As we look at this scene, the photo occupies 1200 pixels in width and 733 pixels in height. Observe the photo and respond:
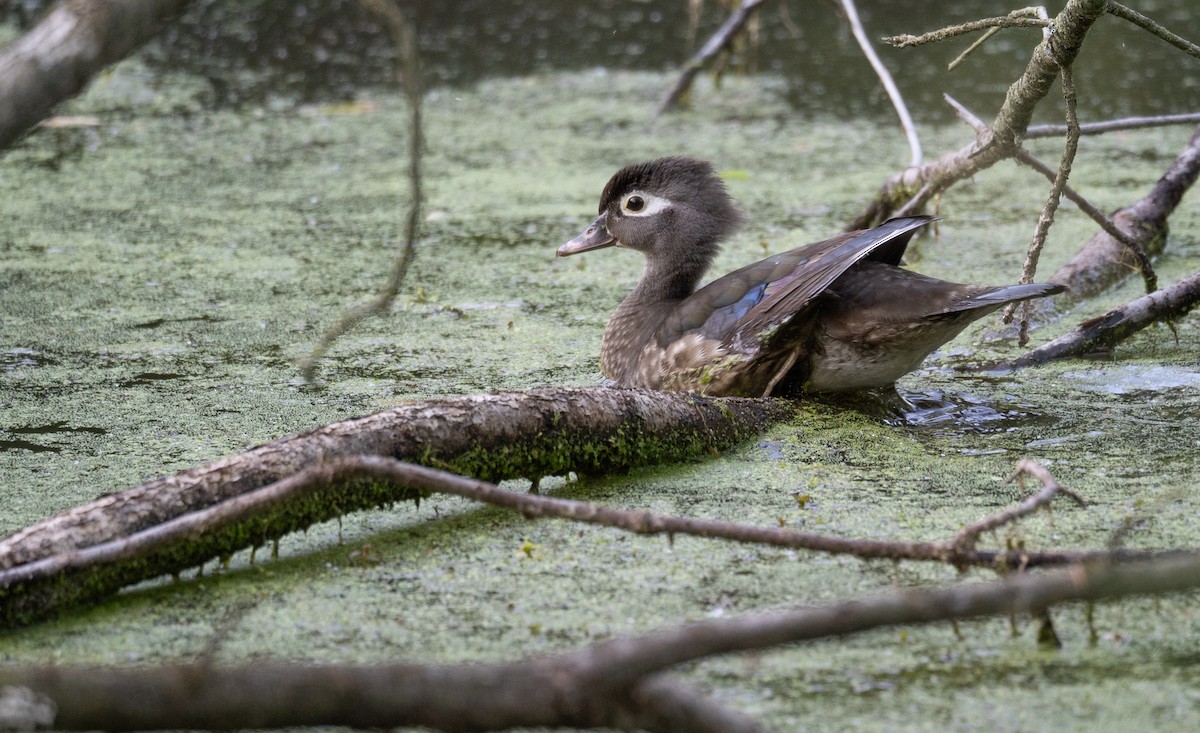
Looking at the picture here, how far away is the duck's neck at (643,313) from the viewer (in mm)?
3764

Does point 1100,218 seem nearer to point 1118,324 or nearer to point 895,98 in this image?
point 1118,324

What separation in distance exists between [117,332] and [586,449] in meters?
2.09

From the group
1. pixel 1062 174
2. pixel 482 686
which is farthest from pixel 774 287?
pixel 482 686

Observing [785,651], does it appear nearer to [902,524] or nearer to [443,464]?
[902,524]

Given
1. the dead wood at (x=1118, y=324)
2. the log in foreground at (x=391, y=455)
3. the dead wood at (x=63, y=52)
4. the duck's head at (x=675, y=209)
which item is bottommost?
the dead wood at (x=1118, y=324)

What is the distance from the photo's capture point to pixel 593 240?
430 cm

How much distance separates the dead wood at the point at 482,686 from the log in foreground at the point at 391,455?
927mm

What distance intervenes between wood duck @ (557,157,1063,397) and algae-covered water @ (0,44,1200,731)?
0.16m

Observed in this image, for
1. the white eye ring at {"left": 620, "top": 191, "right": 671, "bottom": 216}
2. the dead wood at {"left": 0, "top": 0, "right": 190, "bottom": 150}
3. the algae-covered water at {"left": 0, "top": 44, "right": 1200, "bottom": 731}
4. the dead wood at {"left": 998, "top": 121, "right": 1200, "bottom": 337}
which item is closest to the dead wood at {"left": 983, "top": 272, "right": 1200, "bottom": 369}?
the algae-covered water at {"left": 0, "top": 44, "right": 1200, "bottom": 731}

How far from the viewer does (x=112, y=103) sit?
7922mm

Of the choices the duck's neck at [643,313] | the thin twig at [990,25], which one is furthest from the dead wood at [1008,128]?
the duck's neck at [643,313]

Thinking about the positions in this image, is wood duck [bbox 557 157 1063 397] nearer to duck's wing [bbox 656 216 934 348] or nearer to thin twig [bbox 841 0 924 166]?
duck's wing [bbox 656 216 934 348]

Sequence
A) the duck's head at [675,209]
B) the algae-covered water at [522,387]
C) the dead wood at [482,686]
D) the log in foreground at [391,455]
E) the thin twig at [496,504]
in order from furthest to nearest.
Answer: the duck's head at [675,209], the log in foreground at [391,455], the algae-covered water at [522,387], the thin twig at [496,504], the dead wood at [482,686]

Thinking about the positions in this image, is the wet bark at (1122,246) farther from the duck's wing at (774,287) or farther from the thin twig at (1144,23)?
the thin twig at (1144,23)
